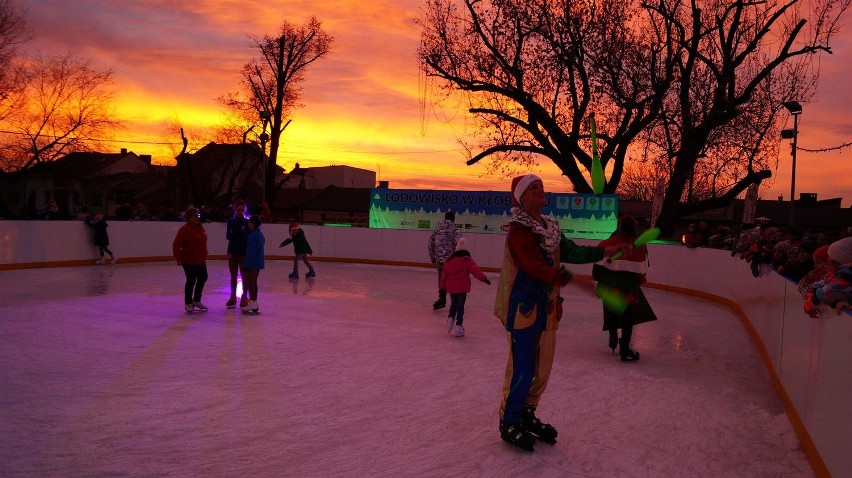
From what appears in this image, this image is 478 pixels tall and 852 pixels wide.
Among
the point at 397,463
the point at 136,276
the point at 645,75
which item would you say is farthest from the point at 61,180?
the point at 397,463

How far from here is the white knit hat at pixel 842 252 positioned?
444cm

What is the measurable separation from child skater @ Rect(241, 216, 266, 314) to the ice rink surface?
1.40ft

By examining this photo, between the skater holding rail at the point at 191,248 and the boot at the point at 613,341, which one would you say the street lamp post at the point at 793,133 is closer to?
the boot at the point at 613,341

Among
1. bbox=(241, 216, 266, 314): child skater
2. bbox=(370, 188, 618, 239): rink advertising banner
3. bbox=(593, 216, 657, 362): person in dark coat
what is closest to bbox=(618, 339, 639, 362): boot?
bbox=(593, 216, 657, 362): person in dark coat

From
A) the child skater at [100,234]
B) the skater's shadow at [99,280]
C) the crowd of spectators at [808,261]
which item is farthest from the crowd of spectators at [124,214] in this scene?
the crowd of spectators at [808,261]

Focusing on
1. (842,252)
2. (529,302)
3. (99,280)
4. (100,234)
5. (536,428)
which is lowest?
(99,280)

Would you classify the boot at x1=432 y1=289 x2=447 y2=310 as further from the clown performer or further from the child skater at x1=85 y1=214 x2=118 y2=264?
the child skater at x1=85 y1=214 x2=118 y2=264

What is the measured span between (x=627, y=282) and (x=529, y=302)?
3.82 meters

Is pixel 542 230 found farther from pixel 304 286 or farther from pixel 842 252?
pixel 304 286

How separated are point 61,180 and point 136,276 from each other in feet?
64.0

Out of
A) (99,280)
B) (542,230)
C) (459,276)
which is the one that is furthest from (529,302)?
(99,280)

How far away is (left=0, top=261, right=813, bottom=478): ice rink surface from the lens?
4512 millimetres

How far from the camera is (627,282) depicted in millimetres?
8234

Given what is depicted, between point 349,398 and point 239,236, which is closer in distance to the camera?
point 349,398
